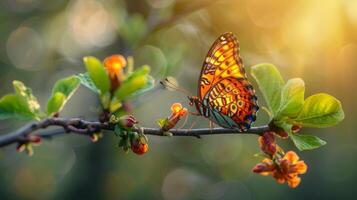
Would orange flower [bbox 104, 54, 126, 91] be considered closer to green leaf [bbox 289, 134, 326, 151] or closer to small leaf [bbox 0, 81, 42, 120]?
small leaf [bbox 0, 81, 42, 120]

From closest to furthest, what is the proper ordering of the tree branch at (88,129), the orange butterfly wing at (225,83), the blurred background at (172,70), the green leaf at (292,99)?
the tree branch at (88,129)
the green leaf at (292,99)
the orange butterfly wing at (225,83)
the blurred background at (172,70)

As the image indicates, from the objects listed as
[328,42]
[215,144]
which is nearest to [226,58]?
[328,42]

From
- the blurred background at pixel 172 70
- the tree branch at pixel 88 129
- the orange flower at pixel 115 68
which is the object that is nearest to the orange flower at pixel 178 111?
the tree branch at pixel 88 129

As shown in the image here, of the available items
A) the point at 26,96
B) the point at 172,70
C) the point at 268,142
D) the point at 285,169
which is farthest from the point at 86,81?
the point at 172,70

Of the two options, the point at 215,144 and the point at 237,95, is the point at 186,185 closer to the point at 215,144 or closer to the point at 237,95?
the point at 215,144

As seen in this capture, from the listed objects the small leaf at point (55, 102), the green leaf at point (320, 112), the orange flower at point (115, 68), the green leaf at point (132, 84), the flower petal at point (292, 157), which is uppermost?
the orange flower at point (115, 68)

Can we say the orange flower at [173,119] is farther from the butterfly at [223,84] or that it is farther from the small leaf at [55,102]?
the small leaf at [55,102]

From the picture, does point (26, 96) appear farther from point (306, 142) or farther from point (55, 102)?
point (306, 142)
